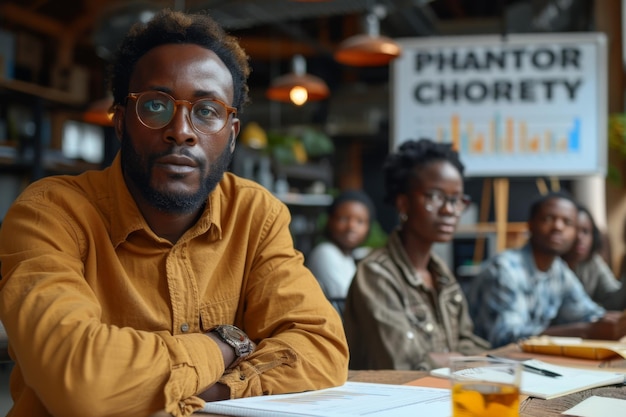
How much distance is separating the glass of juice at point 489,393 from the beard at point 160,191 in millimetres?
710

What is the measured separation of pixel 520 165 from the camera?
395 cm

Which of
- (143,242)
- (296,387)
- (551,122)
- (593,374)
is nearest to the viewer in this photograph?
(296,387)

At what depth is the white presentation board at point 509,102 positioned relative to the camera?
391 centimetres

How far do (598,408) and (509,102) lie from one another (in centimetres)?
299

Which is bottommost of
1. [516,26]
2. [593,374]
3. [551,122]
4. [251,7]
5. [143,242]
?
[593,374]

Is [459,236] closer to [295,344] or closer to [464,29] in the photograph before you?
[464,29]

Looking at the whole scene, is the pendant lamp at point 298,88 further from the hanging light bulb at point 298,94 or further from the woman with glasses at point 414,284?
the woman with glasses at point 414,284

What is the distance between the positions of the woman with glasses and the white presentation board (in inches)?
43.8

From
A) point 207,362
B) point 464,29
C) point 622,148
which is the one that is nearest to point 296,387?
point 207,362

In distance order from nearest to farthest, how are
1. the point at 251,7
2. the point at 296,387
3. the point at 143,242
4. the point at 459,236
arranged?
the point at 296,387, the point at 143,242, the point at 251,7, the point at 459,236

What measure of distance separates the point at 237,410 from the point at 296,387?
0.72 ft

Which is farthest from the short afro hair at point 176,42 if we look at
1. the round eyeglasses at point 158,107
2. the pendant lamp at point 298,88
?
the pendant lamp at point 298,88

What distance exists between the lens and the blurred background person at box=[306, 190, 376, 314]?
4551 mm

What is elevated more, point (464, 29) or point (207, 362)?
point (464, 29)
